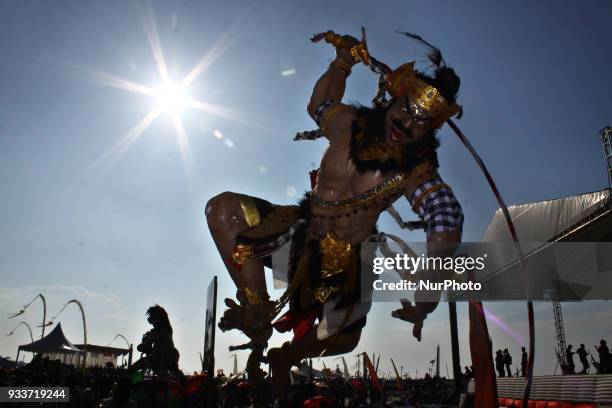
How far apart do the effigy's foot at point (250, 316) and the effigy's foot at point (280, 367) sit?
348mm

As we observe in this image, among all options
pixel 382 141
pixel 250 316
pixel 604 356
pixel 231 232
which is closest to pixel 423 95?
pixel 382 141

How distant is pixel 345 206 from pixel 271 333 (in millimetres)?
937

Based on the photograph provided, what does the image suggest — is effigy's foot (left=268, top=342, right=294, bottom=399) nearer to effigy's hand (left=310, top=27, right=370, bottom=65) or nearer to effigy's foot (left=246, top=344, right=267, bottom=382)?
effigy's foot (left=246, top=344, right=267, bottom=382)

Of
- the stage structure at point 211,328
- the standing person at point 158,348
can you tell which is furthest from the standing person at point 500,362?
the stage structure at point 211,328

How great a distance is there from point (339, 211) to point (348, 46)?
4.03 ft

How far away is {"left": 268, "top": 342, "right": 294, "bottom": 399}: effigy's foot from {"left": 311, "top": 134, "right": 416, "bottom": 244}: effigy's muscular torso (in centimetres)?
79

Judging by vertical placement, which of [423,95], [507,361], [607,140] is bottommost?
[507,361]

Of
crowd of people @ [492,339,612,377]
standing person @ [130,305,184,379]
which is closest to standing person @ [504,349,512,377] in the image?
crowd of people @ [492,339,612,377]

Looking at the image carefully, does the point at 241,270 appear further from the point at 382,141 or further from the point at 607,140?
the point at 607,140

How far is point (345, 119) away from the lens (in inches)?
116

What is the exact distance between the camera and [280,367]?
2701mm

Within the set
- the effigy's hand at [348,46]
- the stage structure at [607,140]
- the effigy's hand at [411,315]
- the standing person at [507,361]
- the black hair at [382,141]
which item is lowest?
the standing person at [507,361]

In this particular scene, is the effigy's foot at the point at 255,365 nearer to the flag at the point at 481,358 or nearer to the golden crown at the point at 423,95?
the flag at the point at 481,358

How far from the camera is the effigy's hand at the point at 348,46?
10.0 ft
